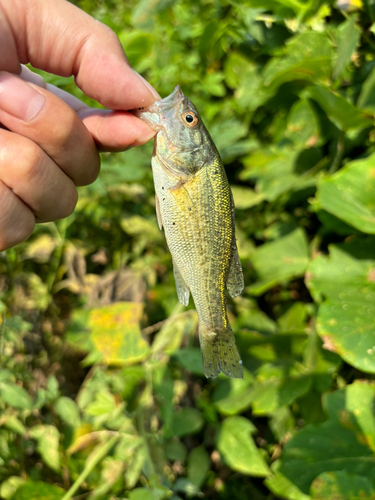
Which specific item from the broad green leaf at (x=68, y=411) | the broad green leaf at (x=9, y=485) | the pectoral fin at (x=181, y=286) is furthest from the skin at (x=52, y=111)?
the broad green leaf at (x=9, y=485)

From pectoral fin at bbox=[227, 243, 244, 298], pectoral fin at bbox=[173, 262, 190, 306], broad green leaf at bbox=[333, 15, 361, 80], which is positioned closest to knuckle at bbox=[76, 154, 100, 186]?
pectoral fin at bbox=[173, 262, 190, 306]

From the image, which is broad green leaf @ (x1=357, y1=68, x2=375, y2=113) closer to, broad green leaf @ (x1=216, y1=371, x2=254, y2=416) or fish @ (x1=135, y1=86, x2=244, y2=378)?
fish @ (x1=135, y1=86, x2=244, y2=378)

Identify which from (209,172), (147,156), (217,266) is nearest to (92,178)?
(209,172)

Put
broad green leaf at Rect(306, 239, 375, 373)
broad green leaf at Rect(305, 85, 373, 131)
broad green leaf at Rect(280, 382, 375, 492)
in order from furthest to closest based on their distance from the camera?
broad green leaf at Rect(305, 85, 373, 131) < broad green leaf at Rect(280, 382, 375, 492) < broad green leaf at Rect(306, 239, 375, 373)

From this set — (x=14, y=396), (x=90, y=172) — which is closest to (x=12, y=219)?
(x=90, y=172)

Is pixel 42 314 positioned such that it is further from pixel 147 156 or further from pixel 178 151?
pixel 178 151

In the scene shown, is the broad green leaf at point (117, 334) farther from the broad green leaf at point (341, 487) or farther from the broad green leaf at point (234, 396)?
the broad green leaf at point (341, 487)
